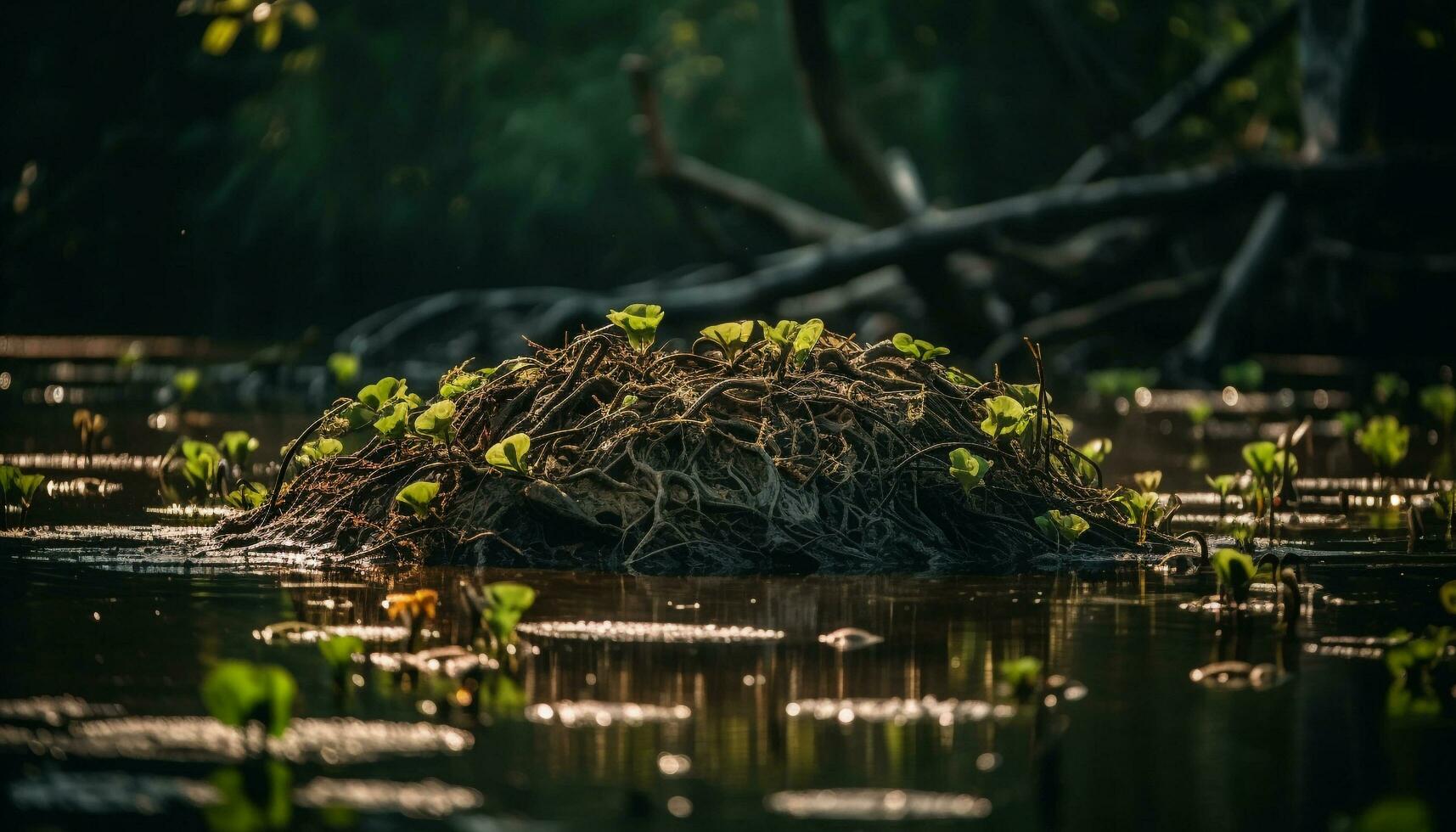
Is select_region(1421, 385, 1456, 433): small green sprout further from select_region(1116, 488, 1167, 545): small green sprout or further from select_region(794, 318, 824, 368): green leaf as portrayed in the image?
select_region(794, 318, 824, 368): green leaf

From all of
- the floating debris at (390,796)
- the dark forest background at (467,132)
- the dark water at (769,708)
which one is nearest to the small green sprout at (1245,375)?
the dark forest background at (467,132)

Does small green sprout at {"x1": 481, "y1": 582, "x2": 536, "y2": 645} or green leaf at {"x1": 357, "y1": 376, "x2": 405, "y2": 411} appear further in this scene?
green leaf at {"x1": 357, "y1": 376, "x2": 405, "y2": 411}

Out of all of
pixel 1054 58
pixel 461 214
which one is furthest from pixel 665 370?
pixel 461 214

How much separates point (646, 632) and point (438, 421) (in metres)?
2.05

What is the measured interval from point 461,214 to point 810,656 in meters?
26.9

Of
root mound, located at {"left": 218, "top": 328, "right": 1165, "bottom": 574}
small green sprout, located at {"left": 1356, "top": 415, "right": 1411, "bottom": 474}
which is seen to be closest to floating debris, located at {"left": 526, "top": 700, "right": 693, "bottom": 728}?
root mound, located at {"left": 218, "top": 328, "right": 1165, "bottom": 574}

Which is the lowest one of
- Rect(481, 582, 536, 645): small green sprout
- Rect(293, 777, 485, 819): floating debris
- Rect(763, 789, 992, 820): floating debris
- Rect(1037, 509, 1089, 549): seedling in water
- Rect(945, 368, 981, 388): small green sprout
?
Rect(763, 789, 992, 820): floating debris

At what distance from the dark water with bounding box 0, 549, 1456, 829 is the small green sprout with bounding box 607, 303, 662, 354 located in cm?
121

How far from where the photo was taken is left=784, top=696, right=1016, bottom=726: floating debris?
4379 millimetres

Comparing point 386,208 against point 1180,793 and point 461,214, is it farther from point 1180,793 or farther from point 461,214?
point 1180,793

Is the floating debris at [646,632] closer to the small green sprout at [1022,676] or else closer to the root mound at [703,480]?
the small green sprout at [1022,676]

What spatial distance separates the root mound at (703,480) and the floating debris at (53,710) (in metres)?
2.47

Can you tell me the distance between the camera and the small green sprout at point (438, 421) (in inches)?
285

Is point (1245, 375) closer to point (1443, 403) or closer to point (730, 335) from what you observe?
point (1443, 403)
